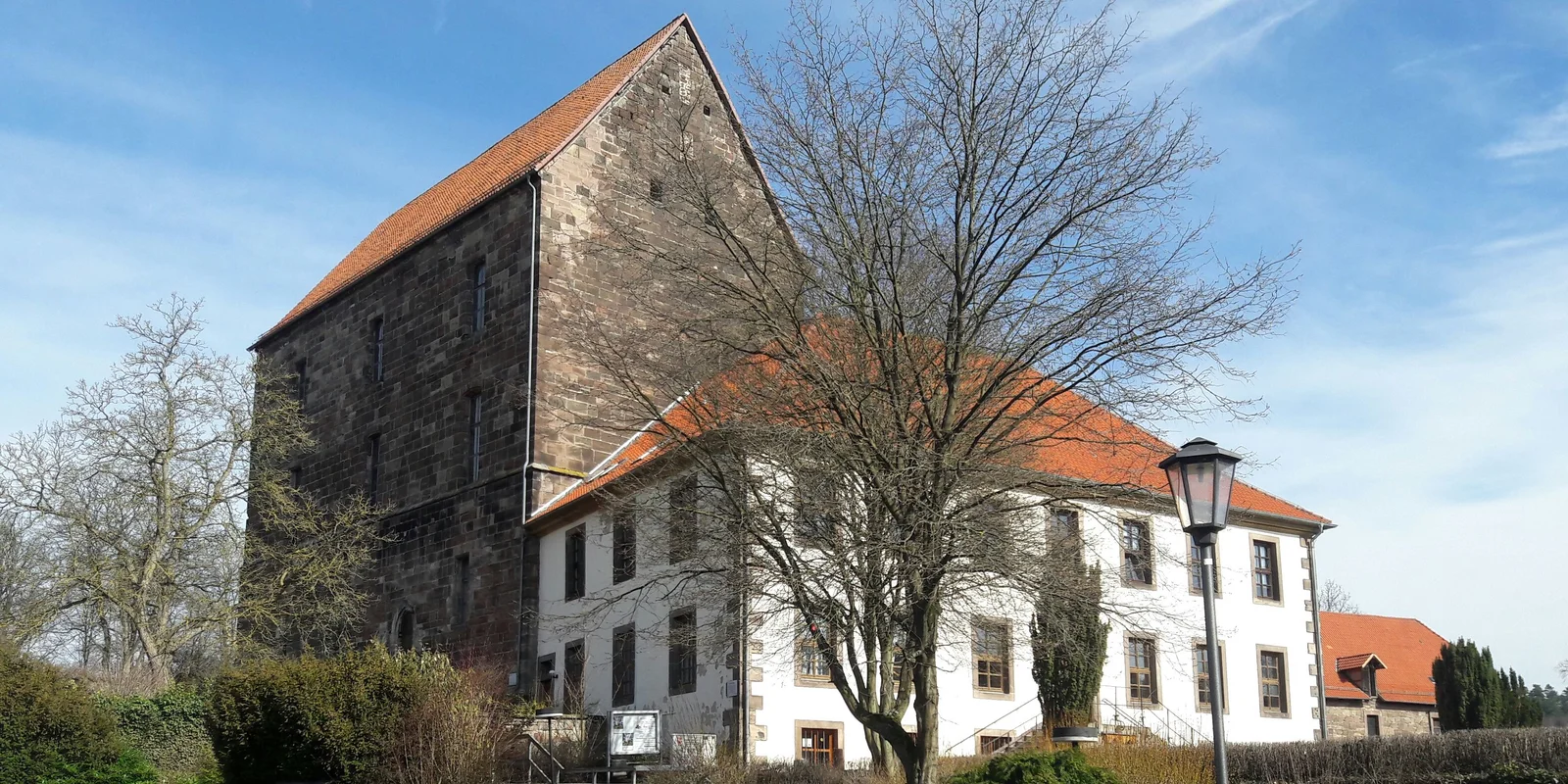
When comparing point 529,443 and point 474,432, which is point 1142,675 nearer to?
point 529,443

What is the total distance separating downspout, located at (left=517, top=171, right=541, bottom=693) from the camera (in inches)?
1075

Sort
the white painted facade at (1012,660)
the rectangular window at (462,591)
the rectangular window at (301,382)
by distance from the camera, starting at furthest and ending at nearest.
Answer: the rectangular window at (301,382)
the rectangular window at (462,591)
the white painted facade at (1012,660)

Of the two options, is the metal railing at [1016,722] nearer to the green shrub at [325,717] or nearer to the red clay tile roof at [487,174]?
the green shrub at [325,717]

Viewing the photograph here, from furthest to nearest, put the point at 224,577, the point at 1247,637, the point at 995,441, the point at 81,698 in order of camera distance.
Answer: the point at 224,577 → the point at 1247,637 → the point at 81,698 → the point at 995,441

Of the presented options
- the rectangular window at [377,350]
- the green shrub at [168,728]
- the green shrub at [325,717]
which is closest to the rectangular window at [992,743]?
the green shrub at [325,717]

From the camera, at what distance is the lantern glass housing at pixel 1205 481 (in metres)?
10.3

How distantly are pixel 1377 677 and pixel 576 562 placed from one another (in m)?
21.9

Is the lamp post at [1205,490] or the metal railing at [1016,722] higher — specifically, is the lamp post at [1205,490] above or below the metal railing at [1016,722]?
above

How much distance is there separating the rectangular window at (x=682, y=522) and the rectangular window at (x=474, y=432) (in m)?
13.8

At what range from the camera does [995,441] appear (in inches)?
591

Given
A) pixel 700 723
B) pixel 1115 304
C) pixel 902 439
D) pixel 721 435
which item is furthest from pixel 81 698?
pixel 1115 304

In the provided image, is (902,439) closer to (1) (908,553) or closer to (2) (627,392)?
(1) (908,553)

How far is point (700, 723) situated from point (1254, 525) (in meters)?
12.6

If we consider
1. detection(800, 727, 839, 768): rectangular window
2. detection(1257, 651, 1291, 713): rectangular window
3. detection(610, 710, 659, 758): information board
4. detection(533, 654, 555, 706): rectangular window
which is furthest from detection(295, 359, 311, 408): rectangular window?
detection(1257, 651, 1291, 713): rectangular window
